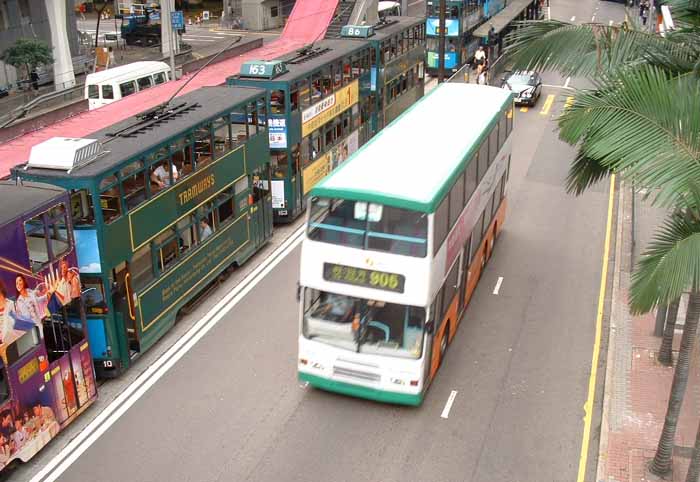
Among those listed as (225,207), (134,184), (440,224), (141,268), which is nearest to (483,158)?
(440,224)

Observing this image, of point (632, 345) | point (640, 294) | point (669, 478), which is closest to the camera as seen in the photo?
point (640, 294)

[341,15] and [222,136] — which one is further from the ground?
[341,15]

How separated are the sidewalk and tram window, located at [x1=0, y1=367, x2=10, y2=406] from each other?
26.2ft

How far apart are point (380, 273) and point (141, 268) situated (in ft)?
15.1

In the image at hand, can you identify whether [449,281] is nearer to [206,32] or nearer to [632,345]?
[632,345]

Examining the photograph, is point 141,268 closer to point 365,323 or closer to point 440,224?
point 365,323

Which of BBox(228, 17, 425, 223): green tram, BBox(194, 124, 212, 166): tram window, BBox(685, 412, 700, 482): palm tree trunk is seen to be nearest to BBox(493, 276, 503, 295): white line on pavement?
BBox(228, 17, 425, 223): green tram

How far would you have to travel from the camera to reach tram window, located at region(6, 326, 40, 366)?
1012 centimetres

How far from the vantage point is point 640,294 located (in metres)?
7.66

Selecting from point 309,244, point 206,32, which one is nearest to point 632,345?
point 309,244

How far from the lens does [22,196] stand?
10.7m

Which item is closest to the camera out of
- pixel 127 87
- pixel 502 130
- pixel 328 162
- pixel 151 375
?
pixel 151 375

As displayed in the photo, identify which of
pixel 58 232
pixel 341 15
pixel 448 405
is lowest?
pixel 448 405

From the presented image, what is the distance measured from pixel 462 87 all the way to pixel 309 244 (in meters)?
8.65
